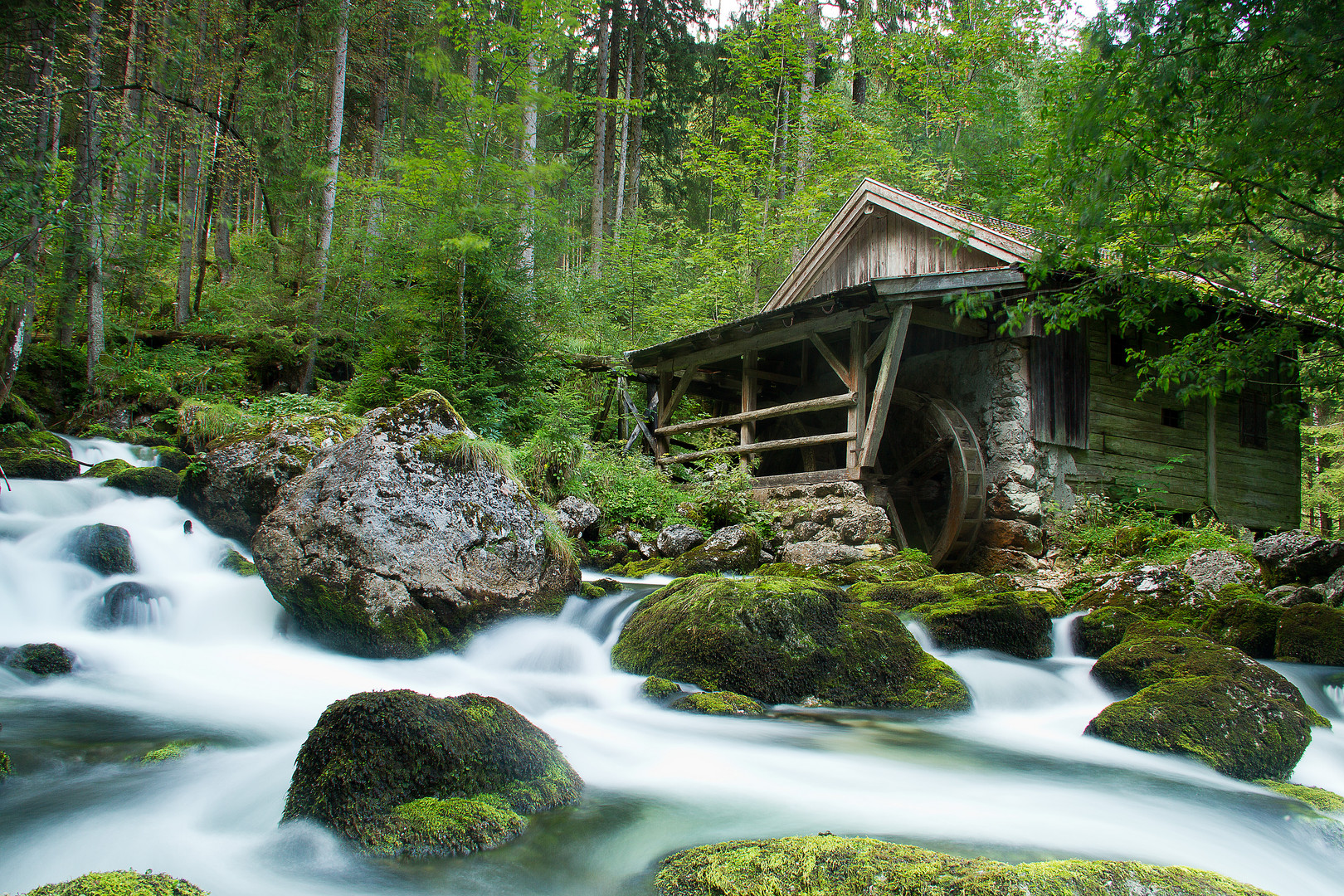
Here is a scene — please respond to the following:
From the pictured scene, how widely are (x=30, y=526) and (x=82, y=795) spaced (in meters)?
5.63

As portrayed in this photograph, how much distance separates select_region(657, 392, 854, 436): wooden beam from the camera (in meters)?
10.5

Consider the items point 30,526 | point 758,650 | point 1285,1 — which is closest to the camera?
point 1285,1

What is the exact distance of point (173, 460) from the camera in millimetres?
9820

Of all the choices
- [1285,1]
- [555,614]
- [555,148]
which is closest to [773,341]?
[555,614]

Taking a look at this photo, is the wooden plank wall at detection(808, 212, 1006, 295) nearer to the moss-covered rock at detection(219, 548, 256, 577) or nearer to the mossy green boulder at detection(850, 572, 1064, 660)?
the mossy green boulder at detection(850, 572, 1064, 660)

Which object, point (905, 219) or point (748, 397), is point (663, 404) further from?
point (905, 219)

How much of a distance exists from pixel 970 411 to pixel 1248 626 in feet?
18.0

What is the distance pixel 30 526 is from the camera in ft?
24.3

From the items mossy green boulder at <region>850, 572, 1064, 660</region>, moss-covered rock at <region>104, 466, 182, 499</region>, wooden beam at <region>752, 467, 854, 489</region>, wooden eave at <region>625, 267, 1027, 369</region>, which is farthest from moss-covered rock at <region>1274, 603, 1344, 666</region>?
moss-covered rock at <region>104, 466, 182, 499</region>

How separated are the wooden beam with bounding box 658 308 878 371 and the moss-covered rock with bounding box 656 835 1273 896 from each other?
8.62 meters

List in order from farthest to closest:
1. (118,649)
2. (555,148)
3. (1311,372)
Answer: (555,148) < (1311,372) < (118,649)

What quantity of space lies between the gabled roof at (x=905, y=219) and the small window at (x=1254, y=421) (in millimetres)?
4645

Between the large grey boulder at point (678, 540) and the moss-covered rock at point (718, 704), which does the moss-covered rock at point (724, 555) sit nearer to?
the large grey boulder at point (678, 540)

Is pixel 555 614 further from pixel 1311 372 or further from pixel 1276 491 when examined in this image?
pixel 1276 491
